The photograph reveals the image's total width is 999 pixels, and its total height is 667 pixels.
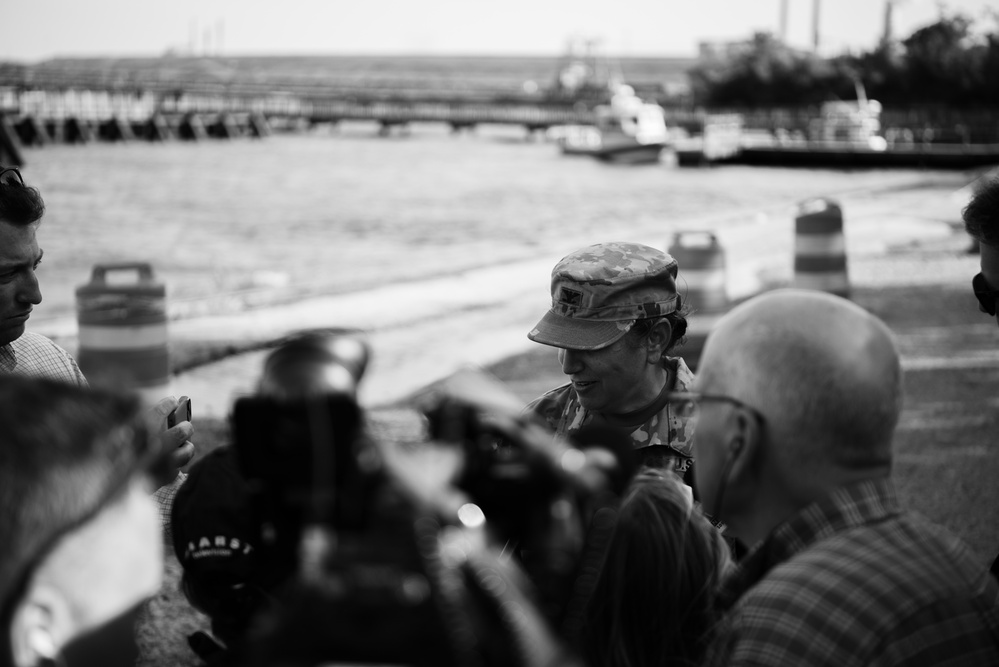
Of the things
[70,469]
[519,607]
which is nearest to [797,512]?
[519,607]

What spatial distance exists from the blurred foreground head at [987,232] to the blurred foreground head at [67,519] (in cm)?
265

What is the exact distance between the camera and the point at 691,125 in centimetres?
10969

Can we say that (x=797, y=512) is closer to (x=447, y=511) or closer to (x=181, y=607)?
(x=447, y=511)

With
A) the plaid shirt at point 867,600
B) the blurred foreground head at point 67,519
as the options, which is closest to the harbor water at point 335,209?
the plaid shirt at point 867,600

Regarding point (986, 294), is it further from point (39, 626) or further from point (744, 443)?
point (39, 626)

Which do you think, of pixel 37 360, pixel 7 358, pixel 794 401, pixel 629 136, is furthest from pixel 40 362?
pixel 629 136

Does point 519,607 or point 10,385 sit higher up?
point 10,385

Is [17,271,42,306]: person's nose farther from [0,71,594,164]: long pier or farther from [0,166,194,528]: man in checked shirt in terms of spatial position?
[0,71,594,164]: long pier

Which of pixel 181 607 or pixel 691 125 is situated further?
pixel 691 125

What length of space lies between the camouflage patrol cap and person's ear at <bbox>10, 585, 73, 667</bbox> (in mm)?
2178

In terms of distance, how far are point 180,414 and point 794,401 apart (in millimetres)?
Result: 1850

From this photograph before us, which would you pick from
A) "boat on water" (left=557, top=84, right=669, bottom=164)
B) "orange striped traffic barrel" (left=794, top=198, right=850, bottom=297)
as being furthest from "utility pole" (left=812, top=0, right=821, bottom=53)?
"orange striped traffic barrel" (left=794, top=198, right=850, bottom=297)

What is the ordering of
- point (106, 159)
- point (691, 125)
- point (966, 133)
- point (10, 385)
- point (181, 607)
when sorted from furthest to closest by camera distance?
point (691, 125) → point (106, 159) → point (966, 133) → point (181, 607) → point (10, 385)

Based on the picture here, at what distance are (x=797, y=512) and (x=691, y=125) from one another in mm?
111502
